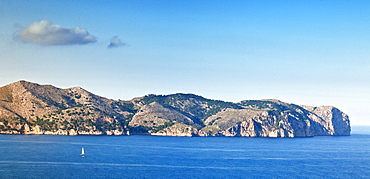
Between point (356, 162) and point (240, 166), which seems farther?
point (356, 162)

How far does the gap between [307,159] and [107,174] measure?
93.0m

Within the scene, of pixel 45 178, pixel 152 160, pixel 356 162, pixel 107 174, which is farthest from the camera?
pixel 356 162

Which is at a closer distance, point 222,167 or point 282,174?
point 282,174

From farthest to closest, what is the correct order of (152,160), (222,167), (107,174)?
(152,160)
(222,167)
(107,174)

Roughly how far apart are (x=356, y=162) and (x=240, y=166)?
55.1 m

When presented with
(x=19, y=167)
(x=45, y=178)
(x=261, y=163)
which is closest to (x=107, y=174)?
(x=45, y=178)

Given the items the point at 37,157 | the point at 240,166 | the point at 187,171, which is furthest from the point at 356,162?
the point at 37,157

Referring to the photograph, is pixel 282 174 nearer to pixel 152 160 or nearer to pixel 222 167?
pixel 222 167

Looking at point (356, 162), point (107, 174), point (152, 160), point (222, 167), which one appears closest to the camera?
point (107, 174)

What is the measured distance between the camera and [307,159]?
197m

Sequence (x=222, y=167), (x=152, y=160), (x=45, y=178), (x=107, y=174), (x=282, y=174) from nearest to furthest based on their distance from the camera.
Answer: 1. (x=45, y=178)
2. (x=107, y=174)
3. (x=282, y=174)
4. (x=222, y=167)
5. (x=152, y=160)

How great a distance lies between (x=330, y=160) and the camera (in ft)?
643

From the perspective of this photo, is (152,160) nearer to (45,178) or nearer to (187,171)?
(187,171)

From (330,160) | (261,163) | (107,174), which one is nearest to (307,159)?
(330,160)
